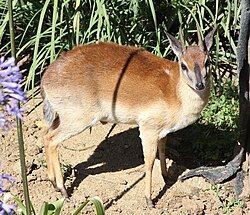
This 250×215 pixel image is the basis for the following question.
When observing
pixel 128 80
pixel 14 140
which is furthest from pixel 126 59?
pixel 14 140

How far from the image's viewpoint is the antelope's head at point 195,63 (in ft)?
13.7

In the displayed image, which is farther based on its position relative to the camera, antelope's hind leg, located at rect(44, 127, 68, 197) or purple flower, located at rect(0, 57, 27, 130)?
antelope's hind leg, located at rect(44, 127, 68, 197)

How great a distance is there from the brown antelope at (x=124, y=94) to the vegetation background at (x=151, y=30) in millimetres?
700

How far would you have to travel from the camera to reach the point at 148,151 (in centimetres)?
455

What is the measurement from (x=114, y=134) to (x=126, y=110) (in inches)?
38.6

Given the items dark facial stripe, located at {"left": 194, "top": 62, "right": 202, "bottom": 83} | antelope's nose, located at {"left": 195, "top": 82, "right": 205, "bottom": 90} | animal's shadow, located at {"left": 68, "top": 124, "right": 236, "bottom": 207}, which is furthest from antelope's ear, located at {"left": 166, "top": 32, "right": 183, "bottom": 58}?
animal's shadow, located at {"left": 68, "top": 124, "right": 236, "bottom": 207}

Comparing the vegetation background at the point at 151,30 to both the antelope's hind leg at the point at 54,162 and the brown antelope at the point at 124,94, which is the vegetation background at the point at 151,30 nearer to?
the brown antelope at the point at 124,94

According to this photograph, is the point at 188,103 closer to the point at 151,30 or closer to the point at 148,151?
the point at 148,151

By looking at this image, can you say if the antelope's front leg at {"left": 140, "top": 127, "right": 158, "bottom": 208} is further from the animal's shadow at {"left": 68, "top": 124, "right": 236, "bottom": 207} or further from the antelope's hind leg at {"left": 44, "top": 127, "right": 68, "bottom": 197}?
the antelope's hind leg at {"left": 44, "top": 127, "right": 68, "bottom": 197}

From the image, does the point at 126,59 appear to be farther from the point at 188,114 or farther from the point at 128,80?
the point at 188,114

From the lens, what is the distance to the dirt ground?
4609 mm

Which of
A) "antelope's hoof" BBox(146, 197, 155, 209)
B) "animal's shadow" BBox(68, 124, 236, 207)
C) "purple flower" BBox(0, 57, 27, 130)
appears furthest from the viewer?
"animal's shadow" BBox(68, 124, 236, 207)

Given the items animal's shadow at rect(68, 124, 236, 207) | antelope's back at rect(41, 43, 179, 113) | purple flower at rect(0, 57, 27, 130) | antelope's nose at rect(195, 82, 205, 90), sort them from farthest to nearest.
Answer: animal's shadow at rect(68, 124, 236, 207) < antelope's back at rect(41, 43, 179, 113) < antelope's nose at rect(195, 82, 205, 90) < purple flower at rect(0, 57, 27, 130)

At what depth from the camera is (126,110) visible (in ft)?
14.8
